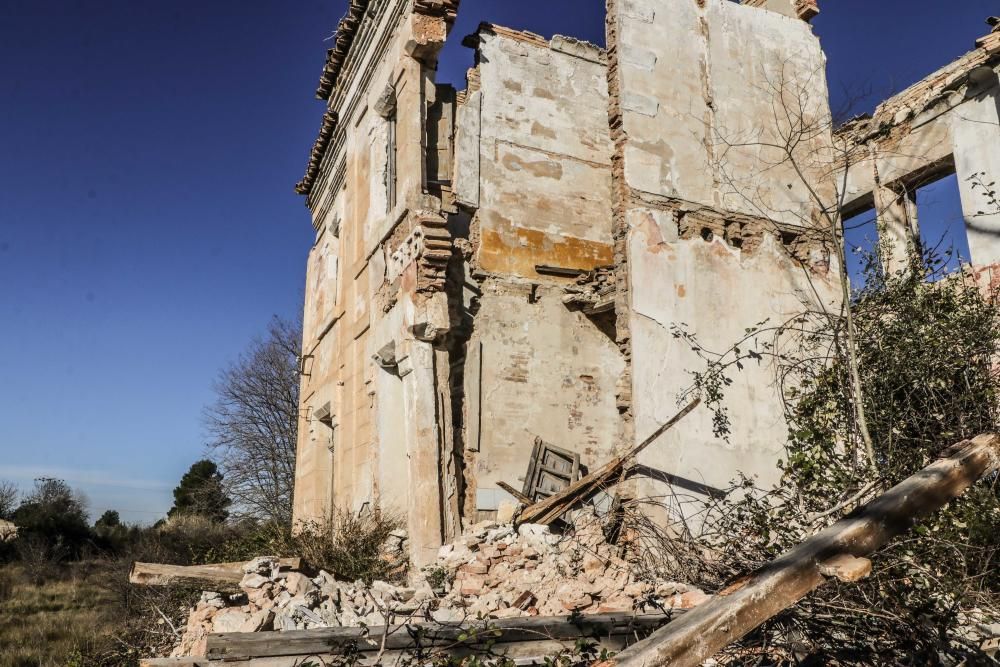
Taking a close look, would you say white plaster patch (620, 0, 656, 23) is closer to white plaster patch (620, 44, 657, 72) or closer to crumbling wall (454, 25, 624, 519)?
white plaster patch (620, 44, 657, 72)

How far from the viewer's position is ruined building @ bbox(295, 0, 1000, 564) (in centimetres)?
912

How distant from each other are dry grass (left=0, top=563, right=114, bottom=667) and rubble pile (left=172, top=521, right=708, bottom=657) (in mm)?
1826

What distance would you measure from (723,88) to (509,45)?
334 centimetres

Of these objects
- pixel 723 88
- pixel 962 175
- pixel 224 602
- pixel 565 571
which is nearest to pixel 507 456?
pixel 565 571

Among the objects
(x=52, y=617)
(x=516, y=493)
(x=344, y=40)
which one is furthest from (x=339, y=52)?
(x=52, y=617)

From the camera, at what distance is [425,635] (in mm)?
4230

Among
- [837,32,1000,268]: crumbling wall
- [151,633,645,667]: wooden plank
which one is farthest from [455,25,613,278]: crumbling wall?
[151,633,645,667]: wooden plank

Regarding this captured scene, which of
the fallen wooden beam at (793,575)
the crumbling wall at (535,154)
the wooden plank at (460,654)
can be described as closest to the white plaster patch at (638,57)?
the crumbling wall at (535,154)

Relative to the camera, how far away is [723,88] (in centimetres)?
1047

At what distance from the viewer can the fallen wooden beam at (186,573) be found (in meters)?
6.77

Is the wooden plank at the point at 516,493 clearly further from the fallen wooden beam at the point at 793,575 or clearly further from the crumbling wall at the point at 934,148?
the fallen wooden beam at the point at 793,575

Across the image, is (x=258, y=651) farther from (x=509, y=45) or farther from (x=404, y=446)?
(x=509, y=45)

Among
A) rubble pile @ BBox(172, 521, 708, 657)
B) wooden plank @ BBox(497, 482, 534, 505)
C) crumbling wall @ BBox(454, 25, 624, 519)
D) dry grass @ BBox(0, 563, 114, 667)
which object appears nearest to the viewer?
rubble pile @ BBox(172, 521, 708, 657)

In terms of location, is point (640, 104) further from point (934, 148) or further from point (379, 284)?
point (379, 284)
